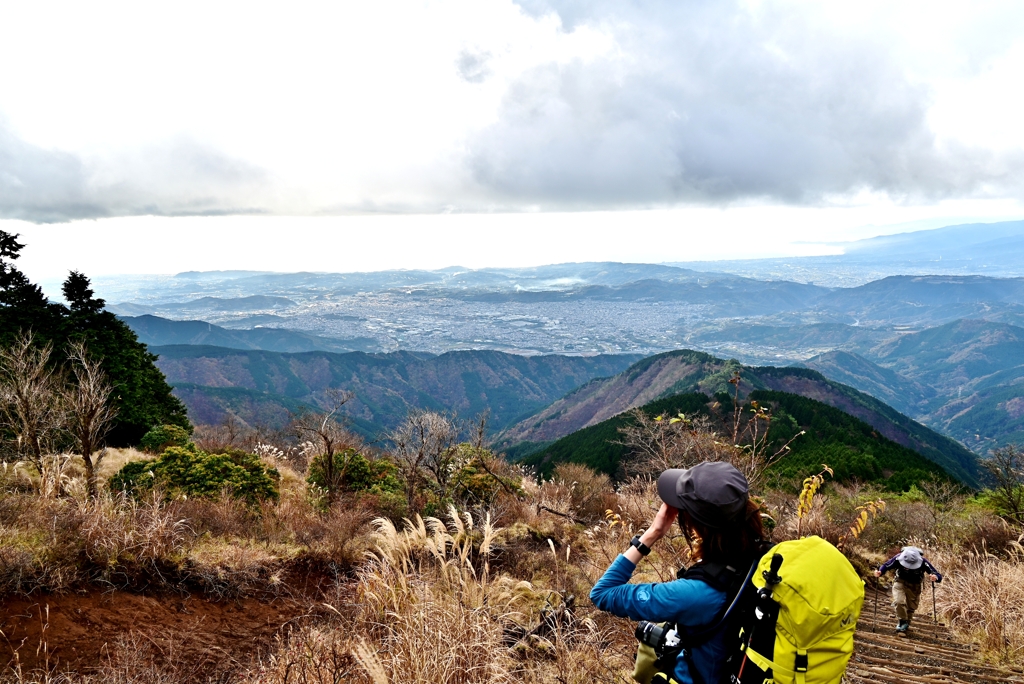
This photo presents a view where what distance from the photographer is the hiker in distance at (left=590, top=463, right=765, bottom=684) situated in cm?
221

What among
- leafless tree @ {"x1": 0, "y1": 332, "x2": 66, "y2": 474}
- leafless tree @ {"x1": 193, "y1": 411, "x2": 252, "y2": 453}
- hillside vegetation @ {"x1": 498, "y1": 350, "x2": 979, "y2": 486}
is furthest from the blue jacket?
hillside vegetation @ {"x1": 498, "y1": 350, "x2": 979, "y2": 486}

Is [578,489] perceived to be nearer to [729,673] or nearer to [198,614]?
[198,614]

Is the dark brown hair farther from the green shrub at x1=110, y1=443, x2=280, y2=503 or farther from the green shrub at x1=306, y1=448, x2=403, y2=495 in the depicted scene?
the green shrub at x1=306, y1=448, x2=403, y2=495

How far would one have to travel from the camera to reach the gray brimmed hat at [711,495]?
2178 mm

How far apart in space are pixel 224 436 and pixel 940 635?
25.2 metres

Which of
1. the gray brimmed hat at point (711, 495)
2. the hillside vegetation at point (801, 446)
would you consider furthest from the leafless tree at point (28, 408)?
the hillside vegetation at point (801, 446)

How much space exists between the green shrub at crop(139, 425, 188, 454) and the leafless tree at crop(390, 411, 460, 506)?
21.3 feet


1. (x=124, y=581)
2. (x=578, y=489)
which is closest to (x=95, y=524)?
(x=124, y=581)

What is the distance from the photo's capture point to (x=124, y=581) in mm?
5449

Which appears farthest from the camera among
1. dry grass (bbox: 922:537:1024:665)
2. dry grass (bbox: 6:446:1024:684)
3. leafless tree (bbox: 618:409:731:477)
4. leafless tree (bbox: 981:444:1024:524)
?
leafless tree (bbox: 981:444:1024:524)

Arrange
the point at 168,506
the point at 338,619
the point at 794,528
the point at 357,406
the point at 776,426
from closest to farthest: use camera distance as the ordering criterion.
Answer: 1. the point at 338,619
2. the point at 168,506
3. the point at 794,528
4. the point at 776,426
5. the point at 357,406

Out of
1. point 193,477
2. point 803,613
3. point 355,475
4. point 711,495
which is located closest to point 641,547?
point 711,495

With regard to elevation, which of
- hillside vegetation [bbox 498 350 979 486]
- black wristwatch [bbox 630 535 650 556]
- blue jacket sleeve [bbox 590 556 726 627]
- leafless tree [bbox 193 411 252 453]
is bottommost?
hillside vegetation [bbox 498 350 979 486]

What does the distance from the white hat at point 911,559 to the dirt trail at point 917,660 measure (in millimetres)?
615
